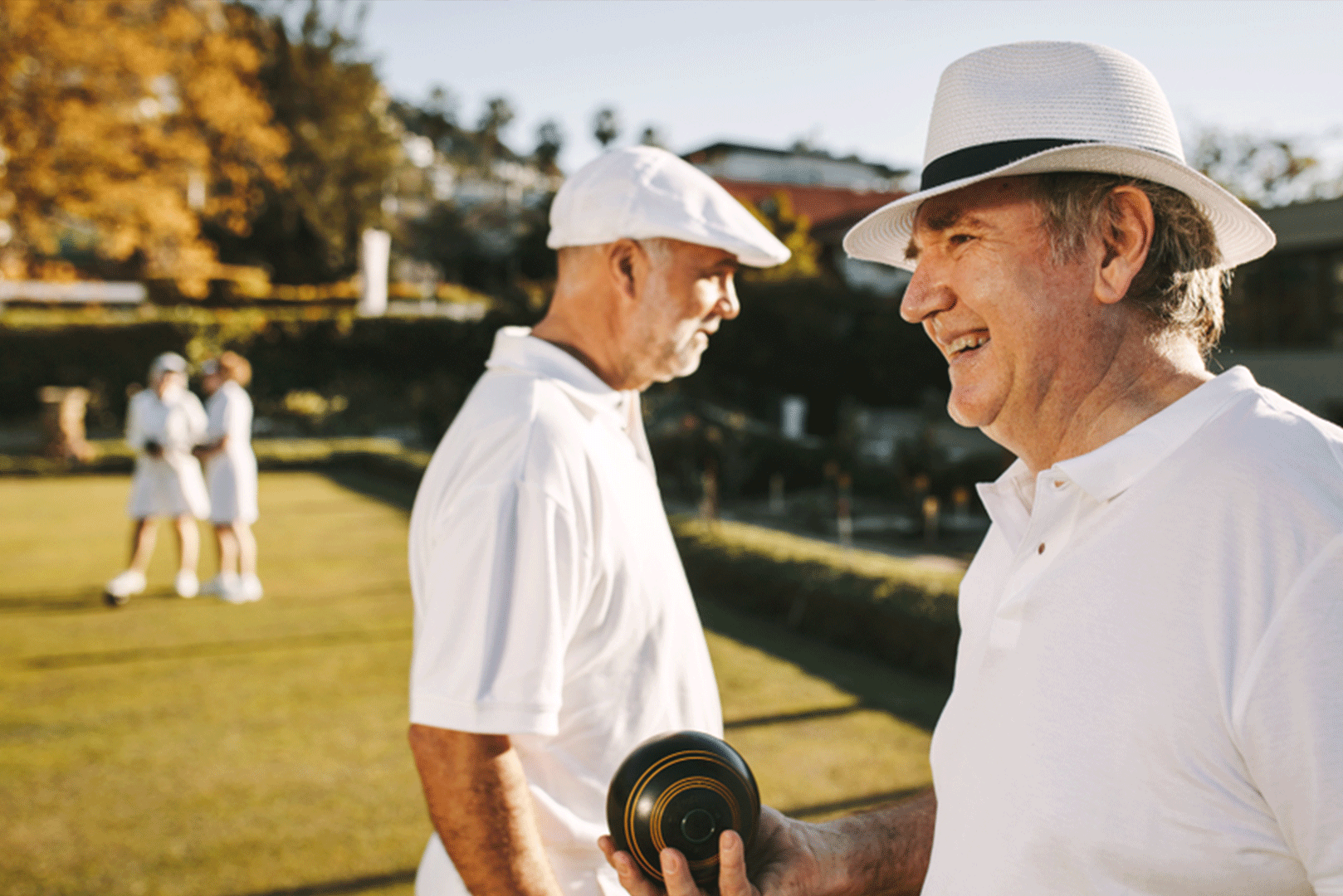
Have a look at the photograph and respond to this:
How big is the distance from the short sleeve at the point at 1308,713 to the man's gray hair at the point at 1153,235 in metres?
0.45

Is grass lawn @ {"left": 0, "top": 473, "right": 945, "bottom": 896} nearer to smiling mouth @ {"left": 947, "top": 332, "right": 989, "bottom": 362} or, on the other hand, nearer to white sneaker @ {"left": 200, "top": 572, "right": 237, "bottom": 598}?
white sneaker @ {"left": 200, "top": 572, "right": 237, "bottom": 598}

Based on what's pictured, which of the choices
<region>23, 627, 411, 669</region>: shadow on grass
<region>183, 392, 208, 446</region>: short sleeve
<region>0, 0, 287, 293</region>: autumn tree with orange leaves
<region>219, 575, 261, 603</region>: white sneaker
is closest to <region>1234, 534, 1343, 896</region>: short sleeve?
<region>23, 627, 411, 669</region>: shadow on grass

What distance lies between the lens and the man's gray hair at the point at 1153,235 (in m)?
1.41

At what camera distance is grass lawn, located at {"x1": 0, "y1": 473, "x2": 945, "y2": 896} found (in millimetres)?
4234

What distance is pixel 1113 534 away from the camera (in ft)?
4.15

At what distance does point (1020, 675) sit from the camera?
133cm

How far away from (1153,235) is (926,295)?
1.05 feet

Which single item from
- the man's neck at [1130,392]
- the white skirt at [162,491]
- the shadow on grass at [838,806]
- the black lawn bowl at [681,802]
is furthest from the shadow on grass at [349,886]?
the white skirt at [162,491]

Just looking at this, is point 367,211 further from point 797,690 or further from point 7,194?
point 797,690

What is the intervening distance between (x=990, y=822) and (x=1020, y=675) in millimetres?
201

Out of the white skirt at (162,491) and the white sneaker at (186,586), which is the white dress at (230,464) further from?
the white sneaker at (186,586)

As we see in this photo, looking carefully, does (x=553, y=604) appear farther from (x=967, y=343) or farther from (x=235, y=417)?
(x=235, y=417)

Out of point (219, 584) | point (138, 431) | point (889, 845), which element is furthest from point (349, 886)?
point (138, 431)

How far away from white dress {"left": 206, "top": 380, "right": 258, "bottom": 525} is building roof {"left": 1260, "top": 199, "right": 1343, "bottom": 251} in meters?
17.7
